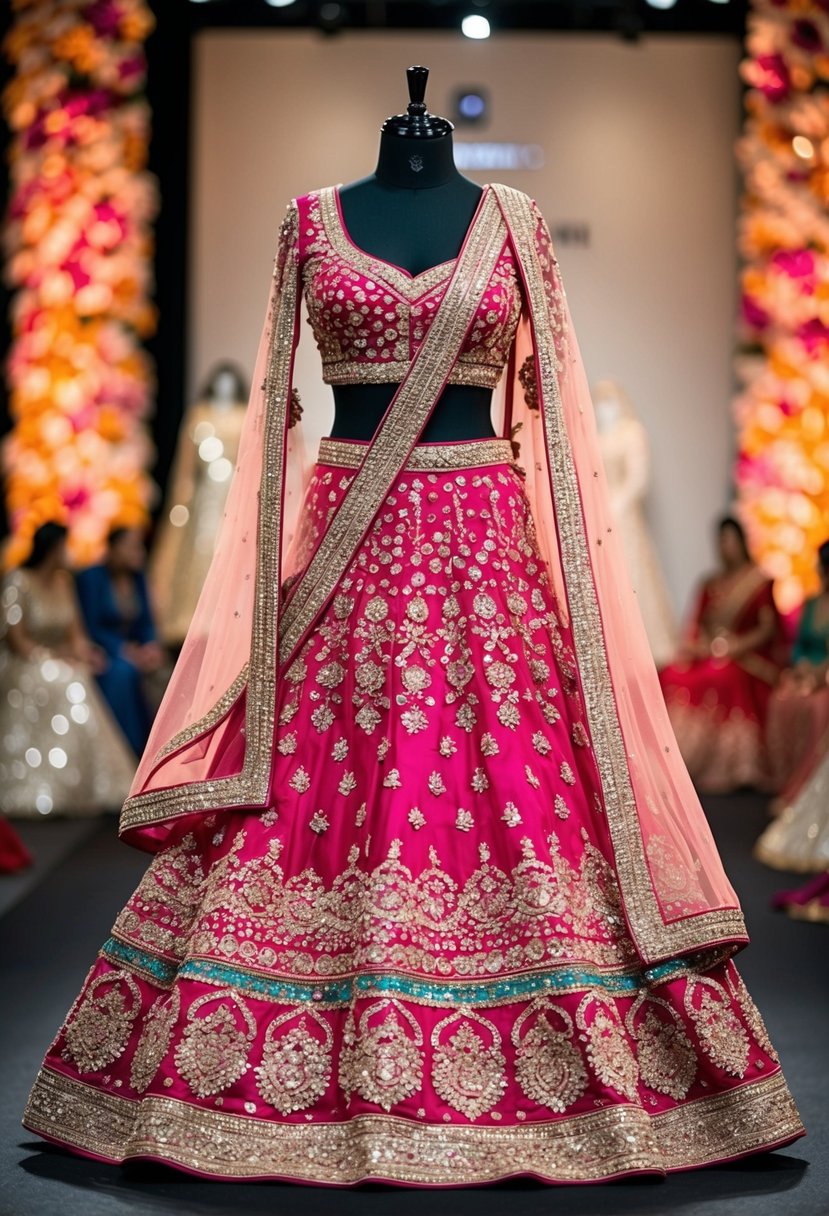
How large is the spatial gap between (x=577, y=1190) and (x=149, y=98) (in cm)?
756

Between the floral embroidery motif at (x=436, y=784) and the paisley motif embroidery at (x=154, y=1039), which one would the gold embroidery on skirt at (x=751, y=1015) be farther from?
the paisley motif embroidery at (x=154, y=1039)

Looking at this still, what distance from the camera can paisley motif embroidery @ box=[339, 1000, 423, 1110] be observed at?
107 inches

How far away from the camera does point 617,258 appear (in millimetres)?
9797

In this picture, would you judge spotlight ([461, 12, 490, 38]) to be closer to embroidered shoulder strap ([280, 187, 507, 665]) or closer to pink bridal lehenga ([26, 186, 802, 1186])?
pink bridal lehenga ([26, 186, 802, 1186])

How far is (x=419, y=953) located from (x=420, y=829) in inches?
7.8

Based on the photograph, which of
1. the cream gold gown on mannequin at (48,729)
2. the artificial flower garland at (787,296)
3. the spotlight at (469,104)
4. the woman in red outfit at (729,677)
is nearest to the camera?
the cream gold gown on mannequin at (48,729)

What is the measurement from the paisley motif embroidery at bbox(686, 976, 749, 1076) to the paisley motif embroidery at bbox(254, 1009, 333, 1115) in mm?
569

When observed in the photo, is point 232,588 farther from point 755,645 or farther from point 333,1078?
point 755,645

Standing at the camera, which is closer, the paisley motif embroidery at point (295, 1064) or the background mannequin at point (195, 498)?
the paisley motif embroidery at point (295, 1064)

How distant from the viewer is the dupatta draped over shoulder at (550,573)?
9.97 ft

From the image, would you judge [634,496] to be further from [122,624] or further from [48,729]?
[48,729]

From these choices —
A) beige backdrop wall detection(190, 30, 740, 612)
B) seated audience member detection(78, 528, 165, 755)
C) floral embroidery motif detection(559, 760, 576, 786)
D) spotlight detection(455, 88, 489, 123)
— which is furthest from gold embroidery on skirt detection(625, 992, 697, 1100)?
spotlight detection(455, 88, 489, 123)

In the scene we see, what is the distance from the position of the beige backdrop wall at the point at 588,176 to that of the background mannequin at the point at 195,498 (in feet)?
1.45

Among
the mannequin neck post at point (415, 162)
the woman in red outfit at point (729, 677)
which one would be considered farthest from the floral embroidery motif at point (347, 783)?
the woman in red outfit at point (729, 677)
